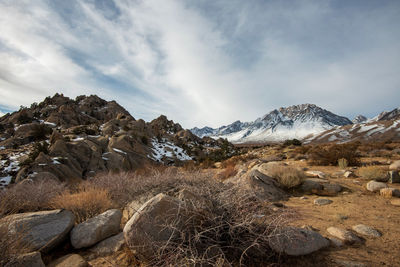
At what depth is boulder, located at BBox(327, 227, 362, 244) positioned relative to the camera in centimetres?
292

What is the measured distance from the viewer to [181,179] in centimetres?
524

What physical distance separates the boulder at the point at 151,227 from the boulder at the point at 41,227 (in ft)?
4.71

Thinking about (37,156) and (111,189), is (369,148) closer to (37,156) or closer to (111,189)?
(111,189)

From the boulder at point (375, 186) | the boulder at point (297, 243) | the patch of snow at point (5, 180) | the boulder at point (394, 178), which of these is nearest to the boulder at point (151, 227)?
the boulder at point (297, 243)

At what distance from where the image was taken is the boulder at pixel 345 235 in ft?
9.58

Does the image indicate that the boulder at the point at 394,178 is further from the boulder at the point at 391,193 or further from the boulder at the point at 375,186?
the boulder at the point at 391,193

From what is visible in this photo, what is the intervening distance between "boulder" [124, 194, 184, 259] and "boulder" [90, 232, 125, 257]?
1.92 ft

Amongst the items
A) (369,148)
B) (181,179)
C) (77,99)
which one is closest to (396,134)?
(369,148)

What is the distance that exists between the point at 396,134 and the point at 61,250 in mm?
93229

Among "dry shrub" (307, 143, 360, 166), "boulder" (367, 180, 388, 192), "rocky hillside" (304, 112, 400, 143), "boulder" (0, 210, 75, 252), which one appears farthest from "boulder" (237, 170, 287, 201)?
"rocky hillside" (304, 112, 400, 143)

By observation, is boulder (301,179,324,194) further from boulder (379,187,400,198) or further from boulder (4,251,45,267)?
boulder (4,251,45,267)

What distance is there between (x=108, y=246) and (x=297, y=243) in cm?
302

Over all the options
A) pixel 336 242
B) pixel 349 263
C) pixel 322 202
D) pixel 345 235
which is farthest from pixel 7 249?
pixel 322 202

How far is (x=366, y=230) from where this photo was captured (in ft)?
10.6
